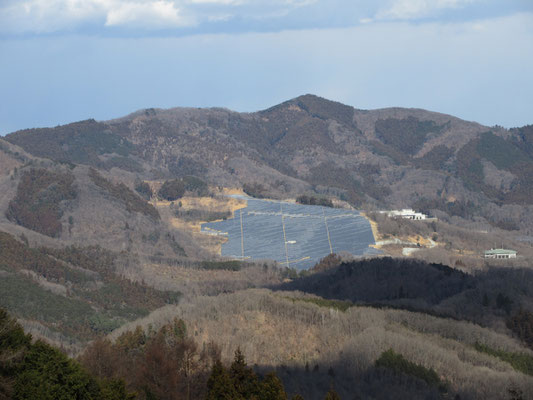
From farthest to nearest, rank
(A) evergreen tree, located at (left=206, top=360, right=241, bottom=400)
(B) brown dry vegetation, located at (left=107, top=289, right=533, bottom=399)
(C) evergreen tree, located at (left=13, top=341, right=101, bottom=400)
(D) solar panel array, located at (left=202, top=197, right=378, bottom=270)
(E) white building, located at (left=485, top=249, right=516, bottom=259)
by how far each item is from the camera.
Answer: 1. (E) white building, located at (left=485, top=249, right=516, bottom=259)
2. (D) solar panel array, located at (left=202, top=197, right=378, bottom=270)
3. (B) brown dry vegetation, located at (left=107, top=289, right=533, bottom=399)
4. (A) evergreen tree, located at (left=206, top=360, right=241, bottom=400)
5. (C) evergreen tree, located at (left=13, top=341, right=101, bottom=400)

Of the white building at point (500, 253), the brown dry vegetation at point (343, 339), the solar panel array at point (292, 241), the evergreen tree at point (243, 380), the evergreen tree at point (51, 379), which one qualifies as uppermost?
the evergreen tree at point (51, 379)

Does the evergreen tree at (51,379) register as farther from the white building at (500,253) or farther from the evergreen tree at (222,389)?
the white building at (500,253)

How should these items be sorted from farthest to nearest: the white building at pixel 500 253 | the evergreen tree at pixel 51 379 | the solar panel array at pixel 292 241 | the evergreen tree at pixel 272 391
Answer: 1. the white building at pixel 500 253
2. the solar panel array at pixel 292 241
3. the evergreen tree at pixel 272 391
4. the evergreen tree at pixel 51 379

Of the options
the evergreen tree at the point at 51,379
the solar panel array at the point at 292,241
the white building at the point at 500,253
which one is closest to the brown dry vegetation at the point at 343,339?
the evergreen tree at the point at 51,379

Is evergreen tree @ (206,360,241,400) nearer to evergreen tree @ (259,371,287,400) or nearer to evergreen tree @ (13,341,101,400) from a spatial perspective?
evergreen tree @ (259,371,287,400)

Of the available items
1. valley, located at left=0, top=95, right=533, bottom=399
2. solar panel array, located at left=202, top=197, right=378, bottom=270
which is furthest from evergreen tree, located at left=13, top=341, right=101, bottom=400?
solar panel array, located at left=202, top=197, right=378, bottom=270

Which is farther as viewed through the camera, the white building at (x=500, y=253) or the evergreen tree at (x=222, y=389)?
the white building at (x=500, y=253)

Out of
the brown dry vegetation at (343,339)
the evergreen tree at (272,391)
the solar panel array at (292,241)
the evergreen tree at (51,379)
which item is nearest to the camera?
the evergreen tree at (51,379)

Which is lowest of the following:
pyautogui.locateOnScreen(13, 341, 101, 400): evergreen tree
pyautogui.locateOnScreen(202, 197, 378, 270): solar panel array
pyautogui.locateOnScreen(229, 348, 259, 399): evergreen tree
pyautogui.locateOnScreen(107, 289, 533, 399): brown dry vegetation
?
pyautogui.locateOnScreen(202, 197, 378, 270): solar panel array

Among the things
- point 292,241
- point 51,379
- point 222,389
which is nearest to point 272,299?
point 222,389
